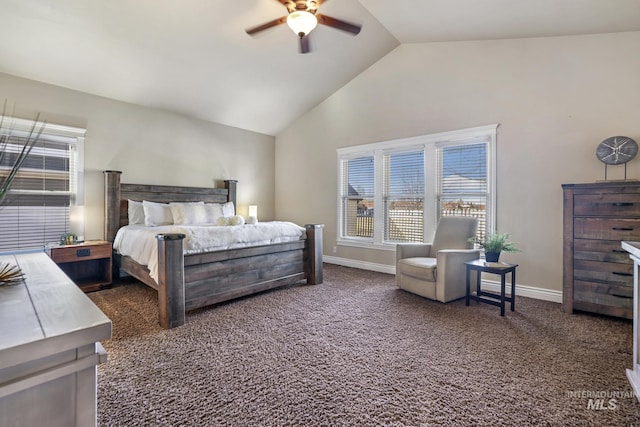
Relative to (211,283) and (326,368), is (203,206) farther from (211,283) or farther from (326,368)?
(326,368)

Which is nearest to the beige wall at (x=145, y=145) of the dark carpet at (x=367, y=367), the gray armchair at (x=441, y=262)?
the dark carpet at (x=367, y=367)

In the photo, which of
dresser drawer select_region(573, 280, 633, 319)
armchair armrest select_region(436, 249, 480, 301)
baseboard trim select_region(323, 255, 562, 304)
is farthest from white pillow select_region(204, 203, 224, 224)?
dresser drawer select_region(573, 280, 633, 319)

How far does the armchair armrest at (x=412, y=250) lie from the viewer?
3.92 metres

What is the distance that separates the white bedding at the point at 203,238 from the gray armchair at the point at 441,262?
145 centimetres

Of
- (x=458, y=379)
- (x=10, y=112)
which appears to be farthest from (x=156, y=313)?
(x=10, y=112)

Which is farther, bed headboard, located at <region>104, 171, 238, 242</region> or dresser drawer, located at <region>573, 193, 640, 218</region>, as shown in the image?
bed headboard, located at <region>104, 171, 238, 242</region>

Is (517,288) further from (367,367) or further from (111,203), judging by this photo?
(111,203)

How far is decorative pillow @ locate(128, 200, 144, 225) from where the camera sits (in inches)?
171

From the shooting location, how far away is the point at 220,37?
3.64 meters

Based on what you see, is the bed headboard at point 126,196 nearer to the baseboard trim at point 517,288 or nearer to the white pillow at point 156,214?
the white pillow at point 156,214

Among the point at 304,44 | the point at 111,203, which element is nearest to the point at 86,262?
the point at 111,203

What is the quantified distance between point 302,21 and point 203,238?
2.26 metres

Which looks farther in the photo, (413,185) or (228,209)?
(228,209)

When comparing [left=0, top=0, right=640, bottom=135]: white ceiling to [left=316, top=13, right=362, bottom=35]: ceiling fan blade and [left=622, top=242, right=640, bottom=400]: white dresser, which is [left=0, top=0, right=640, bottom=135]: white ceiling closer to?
[left=316, top=13, right=362, bottom=35]: ceiling fan blade
